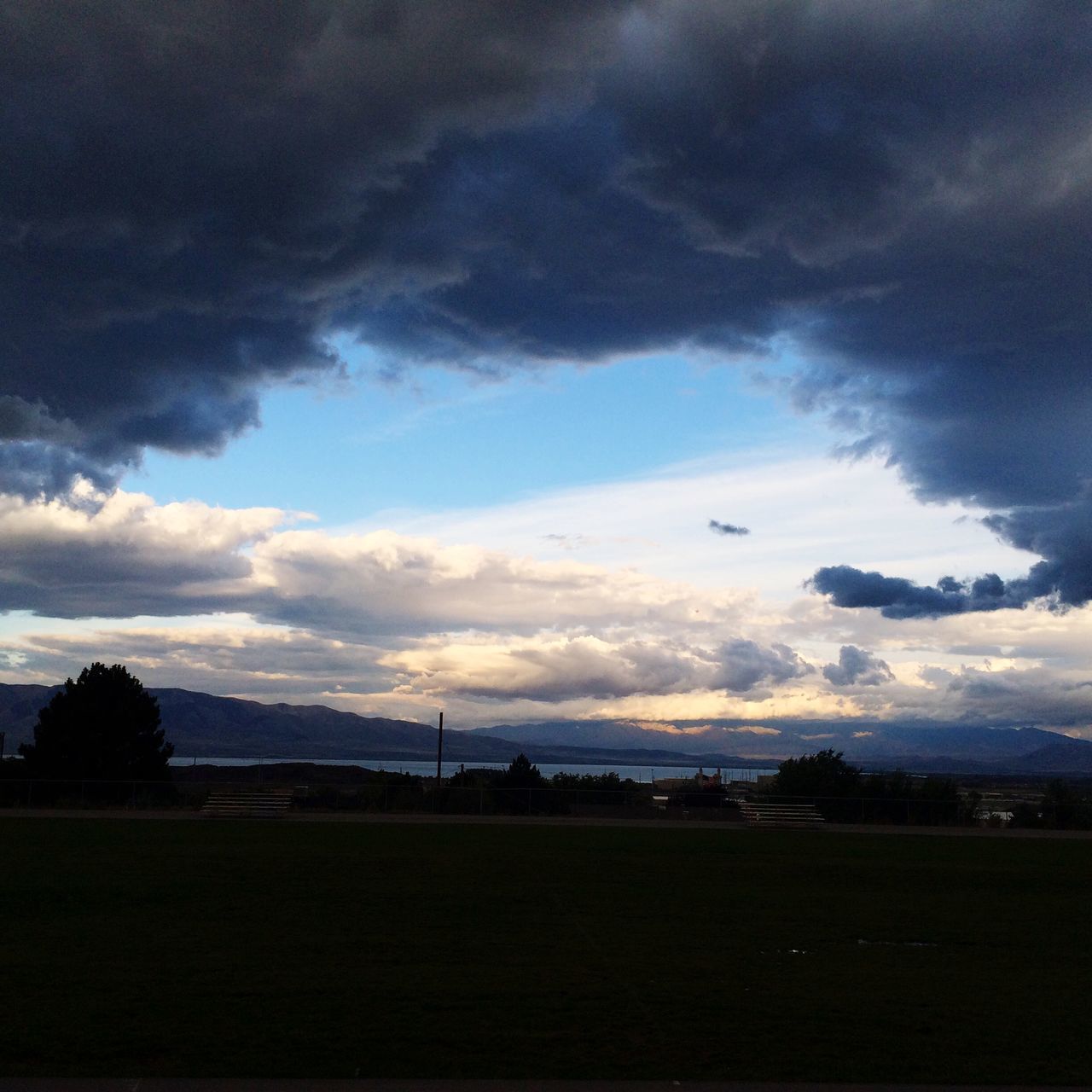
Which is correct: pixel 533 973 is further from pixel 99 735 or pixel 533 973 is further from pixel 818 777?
pixel 99 735

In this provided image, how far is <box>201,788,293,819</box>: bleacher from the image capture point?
4409cm

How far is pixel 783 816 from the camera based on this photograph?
45.9 metres

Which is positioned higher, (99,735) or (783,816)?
(99,735)

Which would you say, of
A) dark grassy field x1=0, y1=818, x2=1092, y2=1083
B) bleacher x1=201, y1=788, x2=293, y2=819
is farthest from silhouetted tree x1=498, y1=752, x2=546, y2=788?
dark grassy field x1=0, y1=818, x2=1092, y2=1083

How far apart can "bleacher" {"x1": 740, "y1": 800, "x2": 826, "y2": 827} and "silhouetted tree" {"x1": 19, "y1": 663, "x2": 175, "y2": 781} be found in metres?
33.0

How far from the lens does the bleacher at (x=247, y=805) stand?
145 ft

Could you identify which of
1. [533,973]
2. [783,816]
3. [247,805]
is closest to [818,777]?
[783,816]

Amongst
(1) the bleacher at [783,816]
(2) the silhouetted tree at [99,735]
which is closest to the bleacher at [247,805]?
(2) the silhouetted tree at [99,735]

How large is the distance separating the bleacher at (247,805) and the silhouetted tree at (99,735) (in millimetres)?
16196

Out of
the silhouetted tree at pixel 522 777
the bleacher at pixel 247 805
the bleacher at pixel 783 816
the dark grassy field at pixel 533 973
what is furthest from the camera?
the silhouetted tree at pixel 522 777

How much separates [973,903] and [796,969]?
26.7ft

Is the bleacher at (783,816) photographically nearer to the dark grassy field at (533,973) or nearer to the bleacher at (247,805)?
the bleacher at (247,805)

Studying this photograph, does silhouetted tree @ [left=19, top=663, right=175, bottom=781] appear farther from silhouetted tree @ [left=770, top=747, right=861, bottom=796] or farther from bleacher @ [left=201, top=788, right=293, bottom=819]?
silhouetted tree @ [left=770, top=747, right=861, bottom=796]

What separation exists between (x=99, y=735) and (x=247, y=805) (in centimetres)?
1996
